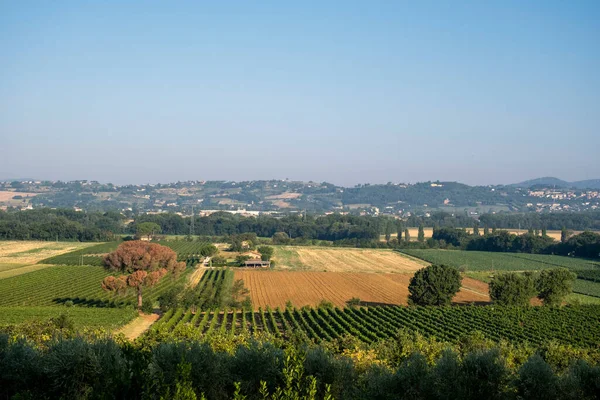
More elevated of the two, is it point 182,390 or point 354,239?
point 182,390

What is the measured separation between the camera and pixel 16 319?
128ft

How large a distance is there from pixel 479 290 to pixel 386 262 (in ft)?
90.7

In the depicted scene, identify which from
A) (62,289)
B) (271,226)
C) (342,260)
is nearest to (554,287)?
(342,260)

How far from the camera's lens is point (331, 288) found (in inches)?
2537

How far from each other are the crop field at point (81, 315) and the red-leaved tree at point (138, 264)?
7.70 ft

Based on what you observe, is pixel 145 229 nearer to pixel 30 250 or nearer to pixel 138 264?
pixel 30 250

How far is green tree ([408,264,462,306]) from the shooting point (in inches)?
2064

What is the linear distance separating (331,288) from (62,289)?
29844 mm

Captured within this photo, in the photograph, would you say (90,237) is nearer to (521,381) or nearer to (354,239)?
(354,239)

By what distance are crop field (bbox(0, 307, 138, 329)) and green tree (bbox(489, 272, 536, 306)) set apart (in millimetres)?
34439

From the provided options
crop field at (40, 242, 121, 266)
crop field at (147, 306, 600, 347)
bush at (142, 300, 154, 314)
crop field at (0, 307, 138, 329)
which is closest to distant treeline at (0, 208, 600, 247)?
crop field at (40, 242, 121, 266)

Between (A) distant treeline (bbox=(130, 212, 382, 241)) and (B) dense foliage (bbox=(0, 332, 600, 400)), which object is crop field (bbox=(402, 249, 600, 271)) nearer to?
(A) distant treeline (bbox=(130, 212, 382, 241))

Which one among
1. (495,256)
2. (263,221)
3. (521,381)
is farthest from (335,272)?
(263,221)

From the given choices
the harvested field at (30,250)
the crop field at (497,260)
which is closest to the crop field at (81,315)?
the harvested field at (30,250)
